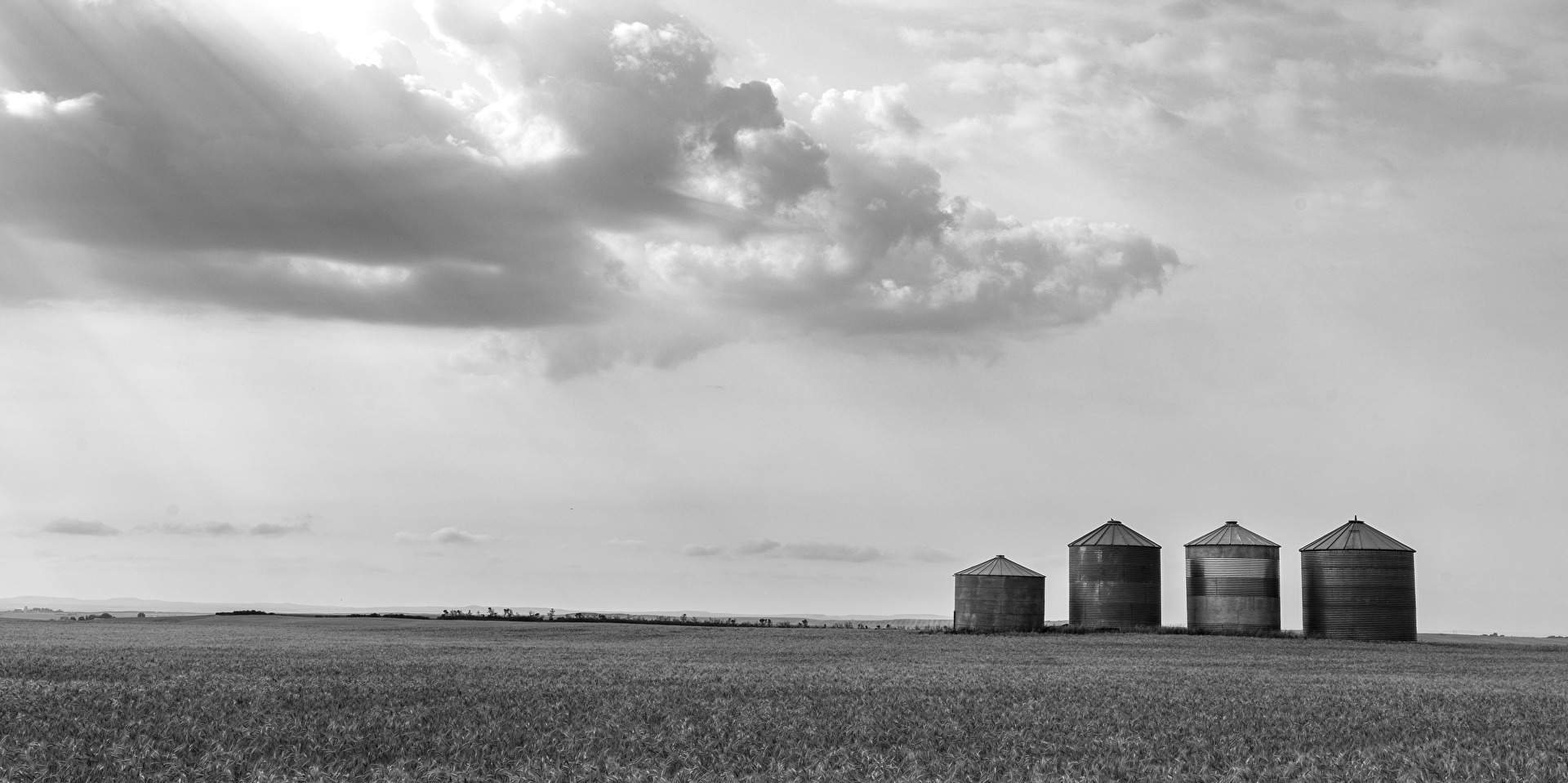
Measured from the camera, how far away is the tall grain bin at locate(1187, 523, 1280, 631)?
85.4m

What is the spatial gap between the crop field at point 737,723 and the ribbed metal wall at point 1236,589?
43572 millimetres

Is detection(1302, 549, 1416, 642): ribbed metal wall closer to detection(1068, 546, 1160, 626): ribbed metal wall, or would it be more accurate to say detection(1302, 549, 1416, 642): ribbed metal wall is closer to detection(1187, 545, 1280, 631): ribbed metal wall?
detection(1187, 545, 1280, 631): ribbed metal wall

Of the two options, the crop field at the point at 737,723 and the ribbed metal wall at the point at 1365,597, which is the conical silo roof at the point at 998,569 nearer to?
the ribbed metal wall at the point at 1365,597

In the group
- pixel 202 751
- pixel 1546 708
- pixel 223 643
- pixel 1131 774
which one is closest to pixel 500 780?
→ pixel 202 751

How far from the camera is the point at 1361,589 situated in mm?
84188

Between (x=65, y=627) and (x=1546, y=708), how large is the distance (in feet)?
274

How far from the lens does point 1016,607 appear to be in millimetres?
89938

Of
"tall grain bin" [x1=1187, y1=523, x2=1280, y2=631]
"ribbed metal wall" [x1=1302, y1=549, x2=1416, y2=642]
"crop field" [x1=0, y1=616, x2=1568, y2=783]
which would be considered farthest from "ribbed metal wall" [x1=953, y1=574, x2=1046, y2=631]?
"crop field" [x1=0, y1=616, x2=1568, y2=783]

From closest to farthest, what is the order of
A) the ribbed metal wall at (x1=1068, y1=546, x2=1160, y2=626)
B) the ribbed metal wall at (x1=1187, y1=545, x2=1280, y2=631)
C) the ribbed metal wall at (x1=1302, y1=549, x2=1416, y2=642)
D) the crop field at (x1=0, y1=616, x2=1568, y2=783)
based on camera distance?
1. the crop field at (x1=0, y1=616, x2=1568, y2=783)
2. the ribbed metal wall at (x1=1302, y1=549, x2=1416, y2=642)
3. the ribbed metal wall at (x1=1187, y1=545, x2=1280, y2=631)
4. the ribbed metal wall at (x1=1068, y1=546, x2=1160, y2=626)

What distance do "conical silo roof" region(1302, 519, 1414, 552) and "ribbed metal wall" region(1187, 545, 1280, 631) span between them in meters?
3.08

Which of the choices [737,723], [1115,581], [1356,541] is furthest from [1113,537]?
[737,723]

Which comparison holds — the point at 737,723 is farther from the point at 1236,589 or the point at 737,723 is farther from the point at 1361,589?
the point at 1361,589

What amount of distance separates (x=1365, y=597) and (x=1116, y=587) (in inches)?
621

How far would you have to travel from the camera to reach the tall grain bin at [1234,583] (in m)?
85.4
